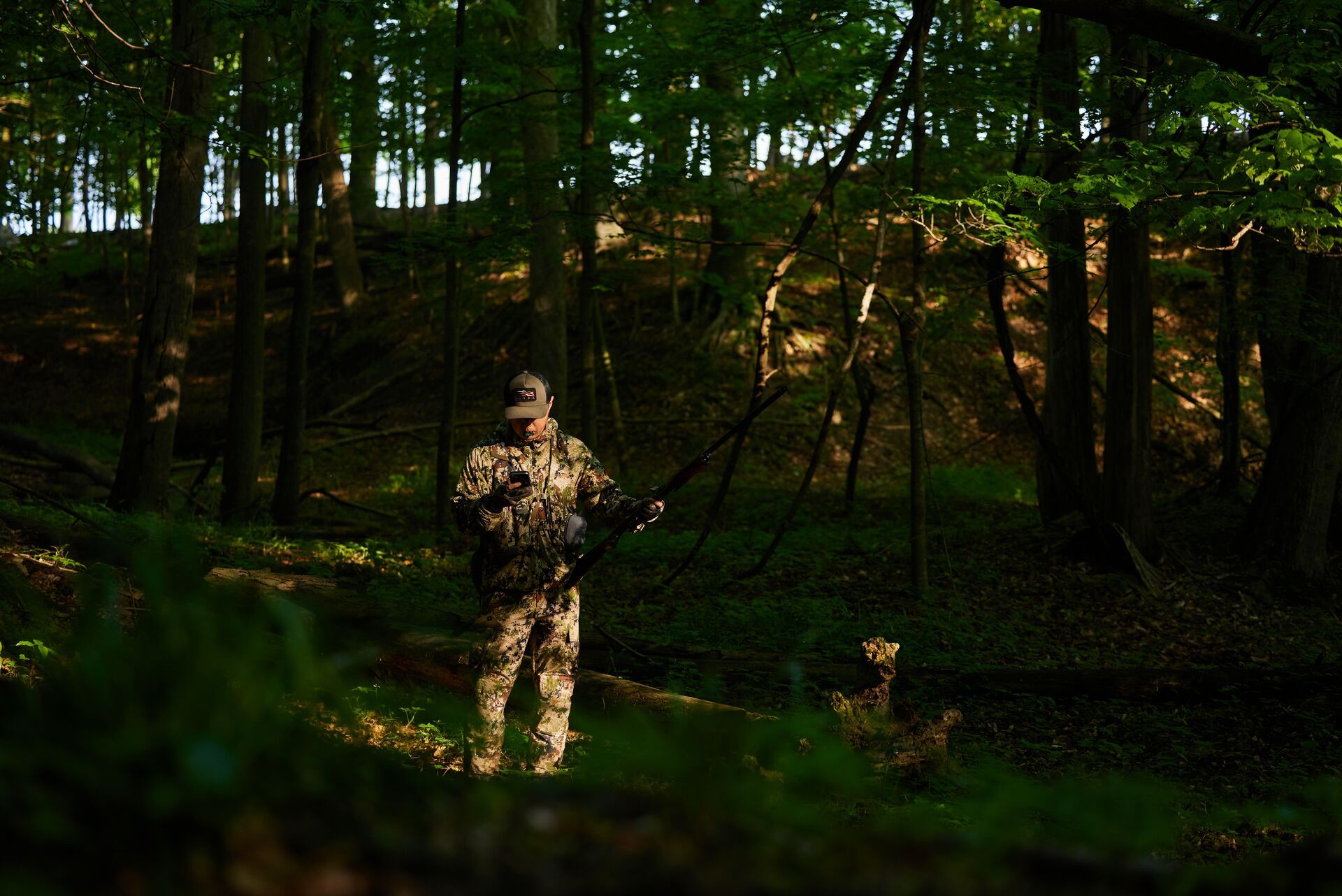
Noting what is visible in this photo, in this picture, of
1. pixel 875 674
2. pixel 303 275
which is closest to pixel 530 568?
pixel 875 674

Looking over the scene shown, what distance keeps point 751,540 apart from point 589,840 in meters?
10.9

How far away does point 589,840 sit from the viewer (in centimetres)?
144

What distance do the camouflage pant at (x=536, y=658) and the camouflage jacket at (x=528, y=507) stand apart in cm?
12

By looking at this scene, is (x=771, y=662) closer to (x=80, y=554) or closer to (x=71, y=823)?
(x=80, y=554)

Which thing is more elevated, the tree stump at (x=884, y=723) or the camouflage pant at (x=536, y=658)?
the camouflage pant at (x=536, y=658)

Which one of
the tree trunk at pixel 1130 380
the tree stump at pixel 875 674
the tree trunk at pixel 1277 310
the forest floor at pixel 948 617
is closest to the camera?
the forest floor at pixel 948 617

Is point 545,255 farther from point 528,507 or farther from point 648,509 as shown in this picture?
point 648,509

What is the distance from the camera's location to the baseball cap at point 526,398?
5102 mm

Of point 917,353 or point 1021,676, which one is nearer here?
point 1021,676

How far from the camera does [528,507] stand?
17.0 ft

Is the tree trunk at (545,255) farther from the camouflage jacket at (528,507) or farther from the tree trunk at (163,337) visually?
the camouflage jacket at (528,507)

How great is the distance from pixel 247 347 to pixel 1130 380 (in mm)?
10596

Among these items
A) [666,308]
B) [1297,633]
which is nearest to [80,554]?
[1297,633]

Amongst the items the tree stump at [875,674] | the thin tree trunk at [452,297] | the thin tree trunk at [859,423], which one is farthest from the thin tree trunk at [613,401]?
the tree stump at [875,674]
